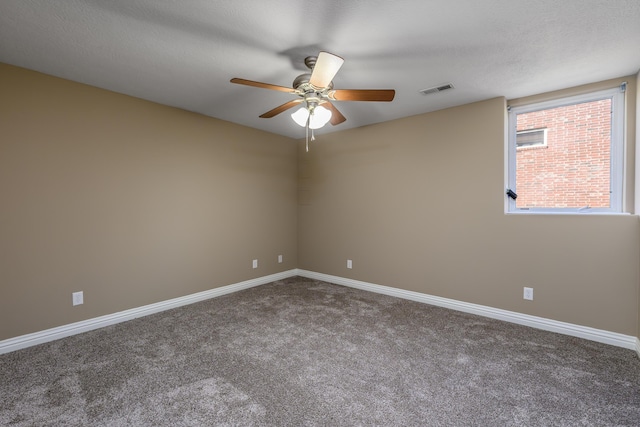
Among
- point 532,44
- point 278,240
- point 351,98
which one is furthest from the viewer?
point 278,240

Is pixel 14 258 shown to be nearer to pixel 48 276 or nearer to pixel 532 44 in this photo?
pixel 48 276

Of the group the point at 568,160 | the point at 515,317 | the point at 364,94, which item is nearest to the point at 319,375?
the point at 364,94

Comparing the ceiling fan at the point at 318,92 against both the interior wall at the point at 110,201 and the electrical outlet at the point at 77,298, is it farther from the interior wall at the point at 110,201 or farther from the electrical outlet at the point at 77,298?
the electrical outlet at the point at 77,298

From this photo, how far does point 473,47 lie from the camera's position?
2.14 metres

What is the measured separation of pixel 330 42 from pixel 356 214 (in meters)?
2.59

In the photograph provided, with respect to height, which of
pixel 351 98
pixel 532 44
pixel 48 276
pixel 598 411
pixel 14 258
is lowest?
pixel 598 411

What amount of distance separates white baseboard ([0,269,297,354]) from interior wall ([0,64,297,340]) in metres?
0.06

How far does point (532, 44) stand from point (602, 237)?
1827mm

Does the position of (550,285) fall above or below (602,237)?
below

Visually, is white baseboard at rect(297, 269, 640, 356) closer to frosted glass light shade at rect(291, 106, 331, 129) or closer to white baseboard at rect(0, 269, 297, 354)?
white baseboard at rect(0, 269, 297, 354)

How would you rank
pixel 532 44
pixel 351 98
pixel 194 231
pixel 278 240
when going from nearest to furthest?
pixel 532 44 → pixel 351 98 → pixel 194 231 → pixel 278 240

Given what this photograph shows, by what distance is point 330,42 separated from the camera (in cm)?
208

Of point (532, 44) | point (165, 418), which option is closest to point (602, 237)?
point (532, 44)

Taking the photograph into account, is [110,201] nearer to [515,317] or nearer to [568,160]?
[515,317]
